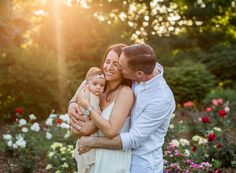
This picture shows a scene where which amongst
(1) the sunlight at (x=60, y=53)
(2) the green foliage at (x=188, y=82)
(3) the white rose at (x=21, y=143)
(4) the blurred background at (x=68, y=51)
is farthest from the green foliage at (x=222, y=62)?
(3) the white rose at (x=21, y=143)

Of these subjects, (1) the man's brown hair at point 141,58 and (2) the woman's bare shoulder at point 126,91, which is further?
(2) the woman's bare shoulder at point 126,91

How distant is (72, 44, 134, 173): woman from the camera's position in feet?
10.1

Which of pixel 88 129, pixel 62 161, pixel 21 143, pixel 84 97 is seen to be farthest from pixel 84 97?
pixel 21 143

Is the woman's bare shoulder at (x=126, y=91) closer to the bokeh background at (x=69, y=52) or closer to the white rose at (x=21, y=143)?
the white rose at (x=21, y=143)

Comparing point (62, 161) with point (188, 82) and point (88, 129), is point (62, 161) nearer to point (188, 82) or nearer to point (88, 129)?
point (88, 129)

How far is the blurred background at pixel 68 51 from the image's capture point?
429 inches

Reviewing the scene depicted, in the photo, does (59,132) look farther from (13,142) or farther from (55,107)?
(55,107)

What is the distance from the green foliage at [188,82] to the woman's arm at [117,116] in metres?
13.0

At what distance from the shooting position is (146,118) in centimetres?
309

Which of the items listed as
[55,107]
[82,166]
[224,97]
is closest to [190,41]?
[224,97]

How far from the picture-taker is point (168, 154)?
5336 mm

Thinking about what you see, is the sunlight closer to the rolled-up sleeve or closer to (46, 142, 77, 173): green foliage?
(46, 142, 77, 173): green foliage

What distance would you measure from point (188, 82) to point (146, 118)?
13.5 meters

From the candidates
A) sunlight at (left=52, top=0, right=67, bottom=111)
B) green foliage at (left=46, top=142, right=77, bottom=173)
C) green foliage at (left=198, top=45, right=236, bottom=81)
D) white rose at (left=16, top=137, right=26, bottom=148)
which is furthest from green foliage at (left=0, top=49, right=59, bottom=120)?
green foliage at (left=198, top=45, right=236, bottom=81)
